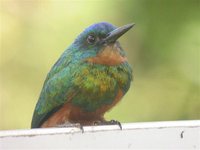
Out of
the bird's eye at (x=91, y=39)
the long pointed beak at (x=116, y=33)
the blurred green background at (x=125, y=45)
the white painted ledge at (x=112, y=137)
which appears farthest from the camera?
the blurred green background at (x=125, y=45)

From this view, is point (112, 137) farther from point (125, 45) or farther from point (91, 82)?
point (125, 45)

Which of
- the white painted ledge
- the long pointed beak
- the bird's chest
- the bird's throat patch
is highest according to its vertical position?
the long pointed beak

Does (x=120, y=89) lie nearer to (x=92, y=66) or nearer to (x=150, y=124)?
(x=92, y=66)

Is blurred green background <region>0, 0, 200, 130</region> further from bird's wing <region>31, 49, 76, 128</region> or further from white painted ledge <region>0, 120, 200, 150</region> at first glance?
white painted ledge <region>0, 120, 200, 150</region>

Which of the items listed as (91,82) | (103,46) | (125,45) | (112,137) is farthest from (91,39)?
(112,137)

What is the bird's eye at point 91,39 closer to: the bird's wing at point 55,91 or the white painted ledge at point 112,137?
the bird's wing at point 55,91

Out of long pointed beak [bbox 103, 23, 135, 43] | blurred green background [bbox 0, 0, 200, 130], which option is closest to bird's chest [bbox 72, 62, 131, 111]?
long pointed beak [bbox 103, 23, 135, 43]

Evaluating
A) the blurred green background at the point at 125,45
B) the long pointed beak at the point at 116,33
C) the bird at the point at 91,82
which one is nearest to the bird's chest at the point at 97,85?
the bird at the point at 91,82
